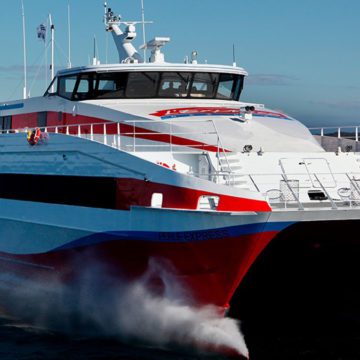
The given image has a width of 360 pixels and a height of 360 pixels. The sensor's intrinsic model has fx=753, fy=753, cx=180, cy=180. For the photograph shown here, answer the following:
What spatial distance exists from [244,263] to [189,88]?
5.39 m

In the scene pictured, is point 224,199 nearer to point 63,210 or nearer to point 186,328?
point 186,328

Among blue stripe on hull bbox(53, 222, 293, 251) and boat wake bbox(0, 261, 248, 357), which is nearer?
blue stripe on hull bbox(53, 222, 293, 251)

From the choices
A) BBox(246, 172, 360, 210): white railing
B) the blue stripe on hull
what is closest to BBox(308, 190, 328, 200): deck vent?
BBox(246, 172, 360, 210): white railing

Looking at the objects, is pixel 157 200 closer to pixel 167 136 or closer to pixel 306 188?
pixel 167 136

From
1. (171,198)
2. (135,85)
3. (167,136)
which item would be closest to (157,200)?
(171,198)

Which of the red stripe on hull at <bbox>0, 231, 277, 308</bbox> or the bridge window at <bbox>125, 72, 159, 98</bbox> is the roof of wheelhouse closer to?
the bridge window at <bbox>125, 72, 159, 98</bbox>

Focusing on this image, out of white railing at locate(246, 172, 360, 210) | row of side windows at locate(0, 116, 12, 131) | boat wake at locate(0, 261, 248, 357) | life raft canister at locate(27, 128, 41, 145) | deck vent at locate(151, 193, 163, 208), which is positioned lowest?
boat wake at locate(0, 261, 248, 357)

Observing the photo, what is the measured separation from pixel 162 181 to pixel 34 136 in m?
3.60

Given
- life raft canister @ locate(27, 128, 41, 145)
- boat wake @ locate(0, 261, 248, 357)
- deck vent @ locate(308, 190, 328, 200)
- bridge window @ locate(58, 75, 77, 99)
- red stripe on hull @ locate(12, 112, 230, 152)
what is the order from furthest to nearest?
1. bridge window @ locate(58, 75, 77, 99)
2. life raft canister @ locate(27, 128, 41, 145)
3. red stripe on hull @ locate(12, 112, 230, 152)
4. deck vent @ locate(308, 190, 328, 200)
5. boat wake @ locate(0, 261, 248, 357)

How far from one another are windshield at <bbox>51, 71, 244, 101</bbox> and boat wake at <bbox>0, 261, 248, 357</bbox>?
409cm

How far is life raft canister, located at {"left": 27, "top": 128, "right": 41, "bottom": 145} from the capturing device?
14.1 metres

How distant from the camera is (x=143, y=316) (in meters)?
12.3

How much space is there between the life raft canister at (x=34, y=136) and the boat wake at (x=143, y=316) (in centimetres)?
278

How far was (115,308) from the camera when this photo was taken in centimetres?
1280
